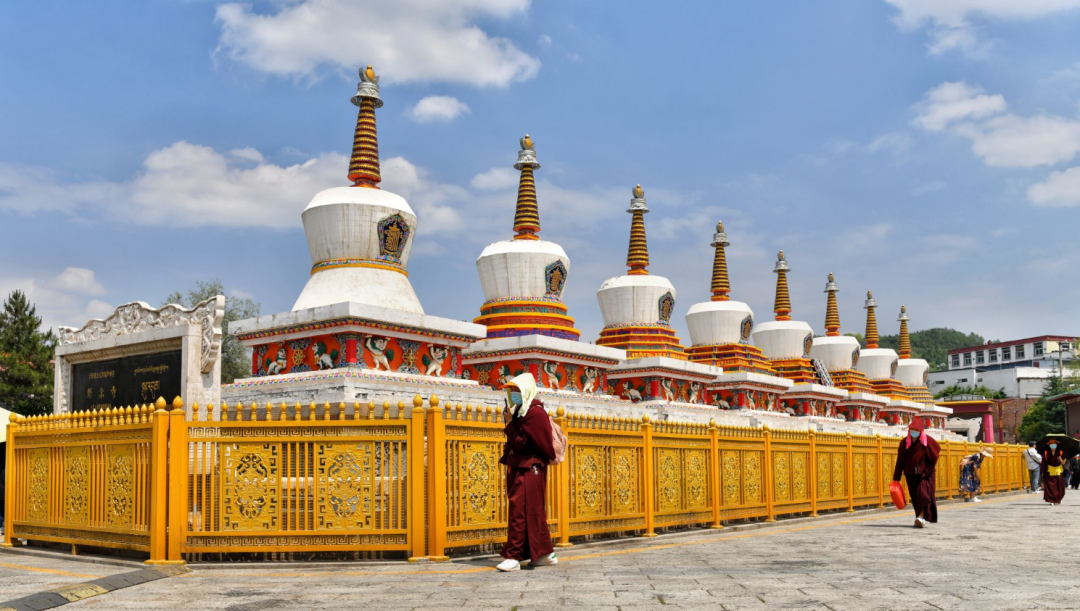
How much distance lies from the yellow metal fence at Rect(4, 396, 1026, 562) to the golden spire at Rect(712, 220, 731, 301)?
26761 mm

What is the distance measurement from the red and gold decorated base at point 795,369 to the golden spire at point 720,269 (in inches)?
224

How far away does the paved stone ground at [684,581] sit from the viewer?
7578mm

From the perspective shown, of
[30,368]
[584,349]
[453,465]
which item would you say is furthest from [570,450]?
[30,368]

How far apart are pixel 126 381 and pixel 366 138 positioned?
9445 mm

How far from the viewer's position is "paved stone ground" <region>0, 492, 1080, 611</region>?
758cm

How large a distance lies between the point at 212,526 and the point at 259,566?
68cm

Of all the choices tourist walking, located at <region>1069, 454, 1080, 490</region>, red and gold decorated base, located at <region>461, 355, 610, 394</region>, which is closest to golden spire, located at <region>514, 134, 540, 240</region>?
red and gold decorated base, located at <region>461, 355, 610, 394</region>

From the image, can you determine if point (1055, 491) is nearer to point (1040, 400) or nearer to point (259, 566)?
point (259, 566)

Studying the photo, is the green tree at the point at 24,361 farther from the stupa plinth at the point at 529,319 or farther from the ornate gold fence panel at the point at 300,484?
the ornate gold fence panel at the point at 300,484

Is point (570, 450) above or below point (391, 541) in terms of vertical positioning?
above

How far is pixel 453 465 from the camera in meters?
10.6

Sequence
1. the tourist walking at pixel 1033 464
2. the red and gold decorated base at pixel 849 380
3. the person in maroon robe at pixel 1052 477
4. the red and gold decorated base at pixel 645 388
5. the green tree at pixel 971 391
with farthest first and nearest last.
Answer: the green tree at pixel 971 391
the red and gold decorated base at pixel 849 380
the tourist walking at pixel 1033 464
the red and gold decorated base at pixel 645 388
the person in maroon robe at pixel 1052 477

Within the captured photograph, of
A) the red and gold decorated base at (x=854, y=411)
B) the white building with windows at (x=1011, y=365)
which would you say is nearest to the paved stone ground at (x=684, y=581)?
the red and gold decorated base at (x=854, y=411)

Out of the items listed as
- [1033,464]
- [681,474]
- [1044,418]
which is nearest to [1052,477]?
[1033,464]
